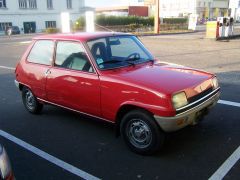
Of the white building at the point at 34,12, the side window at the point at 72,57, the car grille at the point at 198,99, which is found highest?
the white building at the point at 34,12

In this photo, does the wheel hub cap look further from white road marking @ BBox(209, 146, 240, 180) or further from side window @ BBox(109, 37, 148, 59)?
side window @ BBox(109, 37, 148, 59)

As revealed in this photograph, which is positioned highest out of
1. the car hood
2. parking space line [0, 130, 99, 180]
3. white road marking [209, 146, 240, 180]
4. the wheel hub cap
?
the car hood

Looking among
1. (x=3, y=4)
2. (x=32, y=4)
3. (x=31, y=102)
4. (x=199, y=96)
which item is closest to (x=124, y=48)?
(x=199, y=96)

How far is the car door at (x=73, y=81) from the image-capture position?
4.70 m

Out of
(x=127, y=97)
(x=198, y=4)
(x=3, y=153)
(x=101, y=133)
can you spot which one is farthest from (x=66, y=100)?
(x=198, y=4)

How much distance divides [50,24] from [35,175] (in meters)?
64.2

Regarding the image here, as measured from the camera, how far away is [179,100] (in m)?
3.96

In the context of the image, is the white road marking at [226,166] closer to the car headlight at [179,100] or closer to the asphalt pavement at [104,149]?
the asphalt pavement at [104,149]

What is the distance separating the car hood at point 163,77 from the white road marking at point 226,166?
1.00 metres

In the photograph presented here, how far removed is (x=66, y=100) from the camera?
5191 millimetres

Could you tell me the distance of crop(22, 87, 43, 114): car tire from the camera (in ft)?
20.2

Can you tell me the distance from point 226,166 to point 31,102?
4.04 metres

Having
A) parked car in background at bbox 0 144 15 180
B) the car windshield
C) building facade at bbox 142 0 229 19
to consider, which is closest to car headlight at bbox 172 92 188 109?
the car windshield

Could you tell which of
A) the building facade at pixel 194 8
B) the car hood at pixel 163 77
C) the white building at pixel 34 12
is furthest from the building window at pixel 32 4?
the car hood at pixel 163 77
